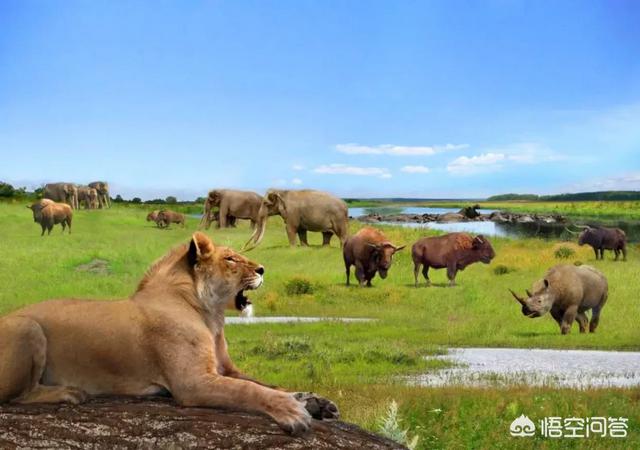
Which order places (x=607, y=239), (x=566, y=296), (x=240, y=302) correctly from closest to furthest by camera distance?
(x=240, y=302) → (x=566, y=296) → (x=607, y=239)

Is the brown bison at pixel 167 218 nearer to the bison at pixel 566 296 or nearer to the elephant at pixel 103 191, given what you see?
the elephant at pixel 103 191

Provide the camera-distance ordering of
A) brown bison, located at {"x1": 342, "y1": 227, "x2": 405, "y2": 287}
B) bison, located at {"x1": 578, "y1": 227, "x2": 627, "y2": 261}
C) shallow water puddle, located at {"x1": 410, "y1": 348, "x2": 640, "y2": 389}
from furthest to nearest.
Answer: bison, located at {"x1": 578, "y1": 227, "x2": 627, "y2": 261} → brown bison, located at {"x1": 342, "y1": 227, "x2": 405, "y2": 287} → shallow water puddle, located at {"x1": 410, "y1": 348, "x2": 640, "y2": 389}

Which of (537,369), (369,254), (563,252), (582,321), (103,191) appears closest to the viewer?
(537,369)

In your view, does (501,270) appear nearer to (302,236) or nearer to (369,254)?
(369,254)

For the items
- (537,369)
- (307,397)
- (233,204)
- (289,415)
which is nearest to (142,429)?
(289,415)

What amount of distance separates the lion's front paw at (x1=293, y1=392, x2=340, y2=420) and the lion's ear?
3.39 feet

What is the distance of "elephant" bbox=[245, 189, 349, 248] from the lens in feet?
128

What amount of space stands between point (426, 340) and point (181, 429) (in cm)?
1752

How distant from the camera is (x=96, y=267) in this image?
32.3 meters

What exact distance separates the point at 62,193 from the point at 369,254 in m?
45.9

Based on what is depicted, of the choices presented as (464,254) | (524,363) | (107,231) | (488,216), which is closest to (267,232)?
(107,231)

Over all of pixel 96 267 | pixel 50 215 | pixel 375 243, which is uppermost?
pixel 50 215

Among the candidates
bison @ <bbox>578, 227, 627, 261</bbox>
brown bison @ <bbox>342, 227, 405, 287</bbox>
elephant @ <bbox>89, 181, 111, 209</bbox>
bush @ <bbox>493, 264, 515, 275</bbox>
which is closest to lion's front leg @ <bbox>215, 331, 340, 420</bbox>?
brown bison @ <bbox>342, 227, 405, 287</bbox>

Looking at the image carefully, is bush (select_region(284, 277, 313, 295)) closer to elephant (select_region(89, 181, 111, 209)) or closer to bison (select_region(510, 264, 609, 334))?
bison (select_region(510, 264, 609, 334))
